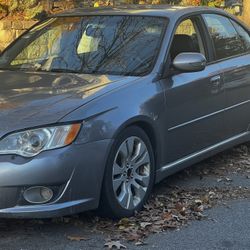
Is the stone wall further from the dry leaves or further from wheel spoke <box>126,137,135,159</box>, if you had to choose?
the dry leaves

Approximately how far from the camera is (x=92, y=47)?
17.9 feet

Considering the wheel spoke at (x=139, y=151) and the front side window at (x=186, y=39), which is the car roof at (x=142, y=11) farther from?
the wheel spoke at (x=139, y=151)

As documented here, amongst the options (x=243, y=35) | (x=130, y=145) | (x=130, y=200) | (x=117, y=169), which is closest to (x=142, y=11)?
(x=243, y=35)

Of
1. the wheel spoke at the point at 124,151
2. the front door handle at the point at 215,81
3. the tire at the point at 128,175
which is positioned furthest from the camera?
the front door handle at the point at 215,81

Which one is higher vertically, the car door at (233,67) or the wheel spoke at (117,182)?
the car door at (233,67)

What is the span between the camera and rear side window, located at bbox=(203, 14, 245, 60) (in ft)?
20.0

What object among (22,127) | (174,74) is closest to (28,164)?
(22,127)

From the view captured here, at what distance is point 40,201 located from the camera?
415cm

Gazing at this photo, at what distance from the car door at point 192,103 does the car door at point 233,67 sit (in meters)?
0.16

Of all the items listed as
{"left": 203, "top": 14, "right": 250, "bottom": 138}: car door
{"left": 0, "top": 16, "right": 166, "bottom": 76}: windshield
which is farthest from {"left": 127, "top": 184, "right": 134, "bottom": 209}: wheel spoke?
{"left": 203, "top": 14, "right": 250, "bottom": 138}: car door

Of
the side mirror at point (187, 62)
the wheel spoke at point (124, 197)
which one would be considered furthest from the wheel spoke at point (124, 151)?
the side mirror at point (187, 62)

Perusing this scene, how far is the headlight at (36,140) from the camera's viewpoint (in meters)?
4.07

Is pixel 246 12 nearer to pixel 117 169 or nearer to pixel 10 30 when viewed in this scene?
pixel 10 30

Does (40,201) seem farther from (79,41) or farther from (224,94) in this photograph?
(224,94)
